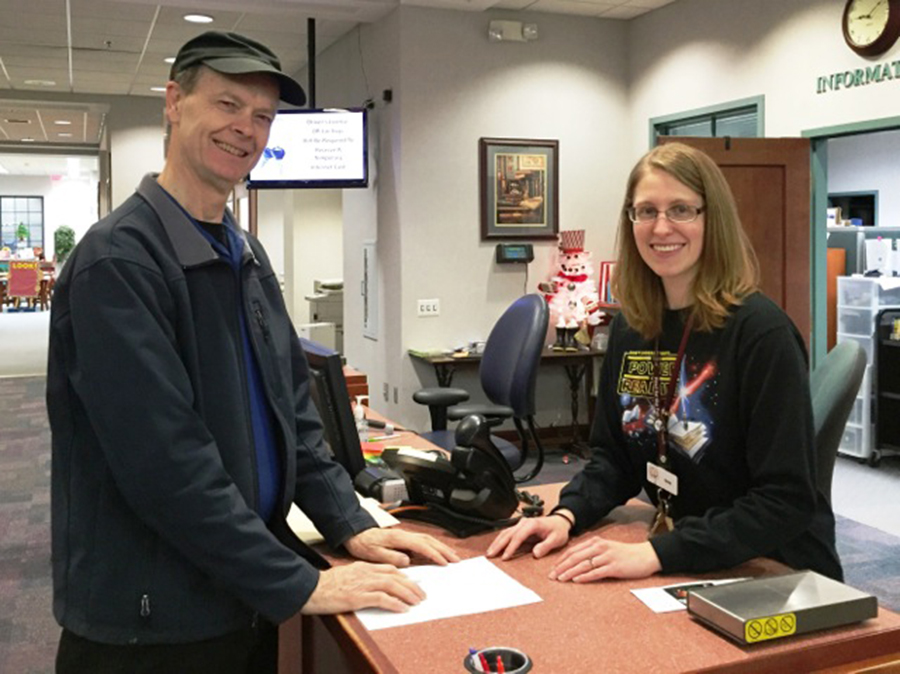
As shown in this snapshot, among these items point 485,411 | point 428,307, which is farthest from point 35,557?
point 428,307

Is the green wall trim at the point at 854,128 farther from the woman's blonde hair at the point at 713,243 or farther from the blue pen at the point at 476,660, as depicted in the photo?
the blue pen at the point at 476,660

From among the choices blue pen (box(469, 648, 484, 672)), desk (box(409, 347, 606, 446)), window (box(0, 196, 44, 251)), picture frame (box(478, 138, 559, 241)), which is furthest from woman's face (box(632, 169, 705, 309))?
window (box(0, 196, 44, 251))

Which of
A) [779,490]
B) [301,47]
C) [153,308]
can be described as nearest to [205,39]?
[153,308]

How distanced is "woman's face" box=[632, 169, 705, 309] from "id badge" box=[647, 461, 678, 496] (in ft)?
1.08

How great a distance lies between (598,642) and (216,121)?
997mm

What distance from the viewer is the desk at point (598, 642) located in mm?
1330

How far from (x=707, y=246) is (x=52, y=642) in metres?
2.84

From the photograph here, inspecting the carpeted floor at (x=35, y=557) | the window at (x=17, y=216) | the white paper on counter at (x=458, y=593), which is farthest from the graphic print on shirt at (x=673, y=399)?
the window at (x=17, y=216)

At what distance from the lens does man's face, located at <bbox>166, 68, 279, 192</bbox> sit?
1.47m

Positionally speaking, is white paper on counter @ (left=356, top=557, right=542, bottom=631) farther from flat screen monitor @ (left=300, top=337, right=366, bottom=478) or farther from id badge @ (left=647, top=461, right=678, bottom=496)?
flat screen monitor @ (left=300, top=337, right=366, bottom=478)

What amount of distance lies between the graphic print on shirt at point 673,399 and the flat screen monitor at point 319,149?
15.6 ft

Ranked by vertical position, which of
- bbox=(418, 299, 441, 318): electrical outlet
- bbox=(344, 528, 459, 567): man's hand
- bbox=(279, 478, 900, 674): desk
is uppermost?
bbox=(418, 299, 441, 318): electrical outlet

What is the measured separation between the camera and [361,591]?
1.51 meters

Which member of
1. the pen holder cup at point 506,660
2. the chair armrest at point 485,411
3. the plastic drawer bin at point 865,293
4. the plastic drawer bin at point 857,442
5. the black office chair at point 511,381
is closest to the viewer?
the pen holder cup at point 506,660
